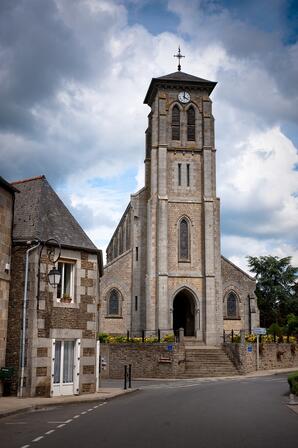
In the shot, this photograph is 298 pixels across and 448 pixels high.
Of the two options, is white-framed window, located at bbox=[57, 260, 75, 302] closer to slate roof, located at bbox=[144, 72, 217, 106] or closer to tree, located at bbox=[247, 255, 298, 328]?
slate roof, located at bbox=[144, 72, 217, 106]

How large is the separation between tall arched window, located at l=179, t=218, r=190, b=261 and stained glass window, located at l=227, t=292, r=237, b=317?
5.33 m

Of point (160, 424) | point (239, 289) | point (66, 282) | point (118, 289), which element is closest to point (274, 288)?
point (239, 289)

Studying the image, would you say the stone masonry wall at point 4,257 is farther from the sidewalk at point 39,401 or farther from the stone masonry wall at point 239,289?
the stone masonry wall at point 239,289

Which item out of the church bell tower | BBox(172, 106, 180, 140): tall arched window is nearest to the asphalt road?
the church bell tower

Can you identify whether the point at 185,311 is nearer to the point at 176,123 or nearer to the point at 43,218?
the point at 176,123

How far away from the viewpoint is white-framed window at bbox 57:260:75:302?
20000mm

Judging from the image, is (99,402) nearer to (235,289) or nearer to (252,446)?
(252,446)

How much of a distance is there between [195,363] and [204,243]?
1226 centimetres

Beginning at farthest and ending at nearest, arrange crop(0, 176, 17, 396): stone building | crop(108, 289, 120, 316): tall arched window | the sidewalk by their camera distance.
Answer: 1. crop(108, 289, 120, 316): tall arched window
2. crop(0, 176, 17, 396): stone building
3. the sidewalk

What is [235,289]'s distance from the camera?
154 ft

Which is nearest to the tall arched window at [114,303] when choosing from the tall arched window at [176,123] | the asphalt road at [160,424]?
the tall arched window at [176,123]

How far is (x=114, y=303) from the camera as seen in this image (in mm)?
45344

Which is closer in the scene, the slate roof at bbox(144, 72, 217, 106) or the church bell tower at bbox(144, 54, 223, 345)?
the church bell tower at bbox(144, 54, 223, 345)

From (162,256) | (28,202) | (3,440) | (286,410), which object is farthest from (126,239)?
(3,440)
